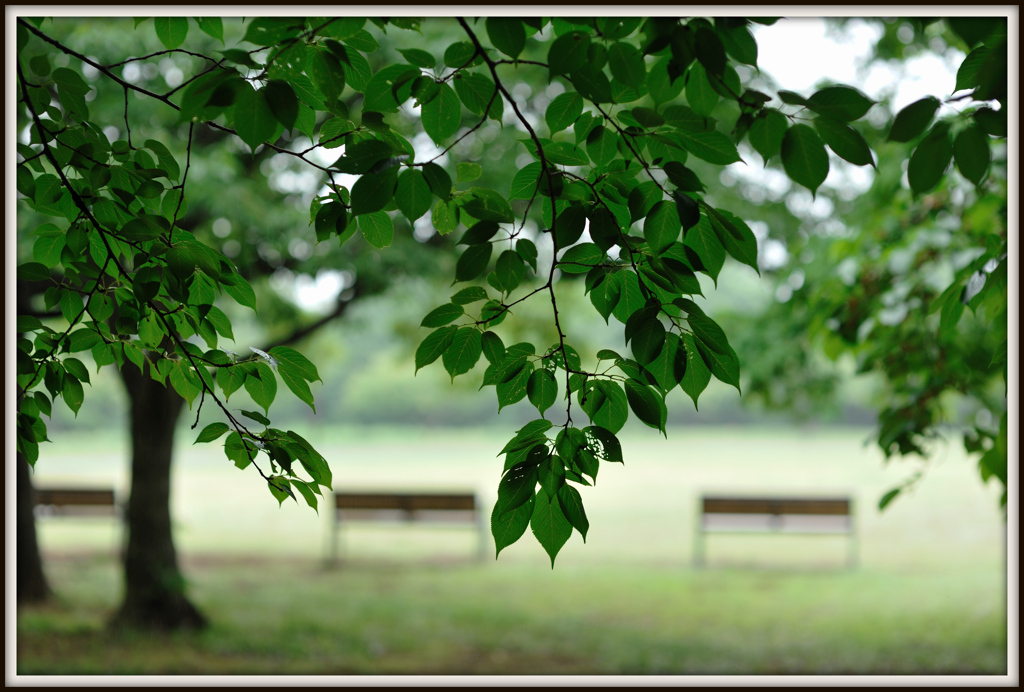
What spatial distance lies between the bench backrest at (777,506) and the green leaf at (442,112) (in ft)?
27.5

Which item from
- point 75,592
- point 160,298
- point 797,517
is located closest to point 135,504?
point 75,592

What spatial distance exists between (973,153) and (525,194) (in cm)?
64

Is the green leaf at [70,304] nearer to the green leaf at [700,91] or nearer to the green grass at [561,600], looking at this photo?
the green leaf at [700,91]

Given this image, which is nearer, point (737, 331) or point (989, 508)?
point (737, 331)

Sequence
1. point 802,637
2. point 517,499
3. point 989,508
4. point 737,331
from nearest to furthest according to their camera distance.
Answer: point 517,499
point 737,331
point 802,637
point 989,508

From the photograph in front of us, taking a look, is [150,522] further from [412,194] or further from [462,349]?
[412,194]

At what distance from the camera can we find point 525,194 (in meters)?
1.28

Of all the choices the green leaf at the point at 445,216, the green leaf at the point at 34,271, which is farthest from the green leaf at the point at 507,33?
the green leaf at the point at 34,271

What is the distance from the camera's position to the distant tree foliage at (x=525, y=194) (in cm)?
99

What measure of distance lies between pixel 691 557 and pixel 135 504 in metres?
7.14

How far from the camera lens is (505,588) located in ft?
28.4

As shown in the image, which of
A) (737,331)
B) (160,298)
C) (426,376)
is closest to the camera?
(160,298)

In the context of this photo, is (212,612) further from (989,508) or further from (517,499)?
(989,508)

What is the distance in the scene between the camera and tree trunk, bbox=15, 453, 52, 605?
5900mm
